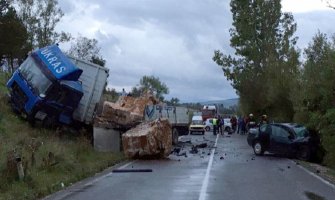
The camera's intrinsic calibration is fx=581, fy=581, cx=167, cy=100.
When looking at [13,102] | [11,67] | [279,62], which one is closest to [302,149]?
[13,102]

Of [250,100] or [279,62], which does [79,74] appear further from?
[250,100]

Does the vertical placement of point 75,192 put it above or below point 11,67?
below

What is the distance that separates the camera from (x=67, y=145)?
21812mm

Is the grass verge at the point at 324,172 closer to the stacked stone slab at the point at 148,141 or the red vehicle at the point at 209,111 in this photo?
the stacked stone slab at the point at 148,141

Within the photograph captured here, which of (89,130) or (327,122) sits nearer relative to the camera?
(327,122)

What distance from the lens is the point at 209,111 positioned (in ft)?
277

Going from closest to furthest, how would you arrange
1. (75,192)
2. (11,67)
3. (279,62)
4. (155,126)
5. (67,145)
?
1. (75,192)
2. (67,145)
3. (155,126)
4. (279,62)
5. (11,67)

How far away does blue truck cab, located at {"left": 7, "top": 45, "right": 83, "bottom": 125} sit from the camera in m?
23.7

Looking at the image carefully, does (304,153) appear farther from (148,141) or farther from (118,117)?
(118,117)

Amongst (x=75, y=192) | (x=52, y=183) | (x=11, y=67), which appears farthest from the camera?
(x=11, y=67)

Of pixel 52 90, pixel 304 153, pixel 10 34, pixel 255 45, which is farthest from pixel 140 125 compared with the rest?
pixel 255 45

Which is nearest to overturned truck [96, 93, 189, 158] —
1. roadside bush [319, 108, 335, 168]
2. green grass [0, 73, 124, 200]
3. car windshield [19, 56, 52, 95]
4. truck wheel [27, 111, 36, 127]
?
green grass [0, 73, 124, 200]

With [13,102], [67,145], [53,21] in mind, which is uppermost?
[53,21]

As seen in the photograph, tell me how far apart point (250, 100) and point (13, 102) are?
33.3m
